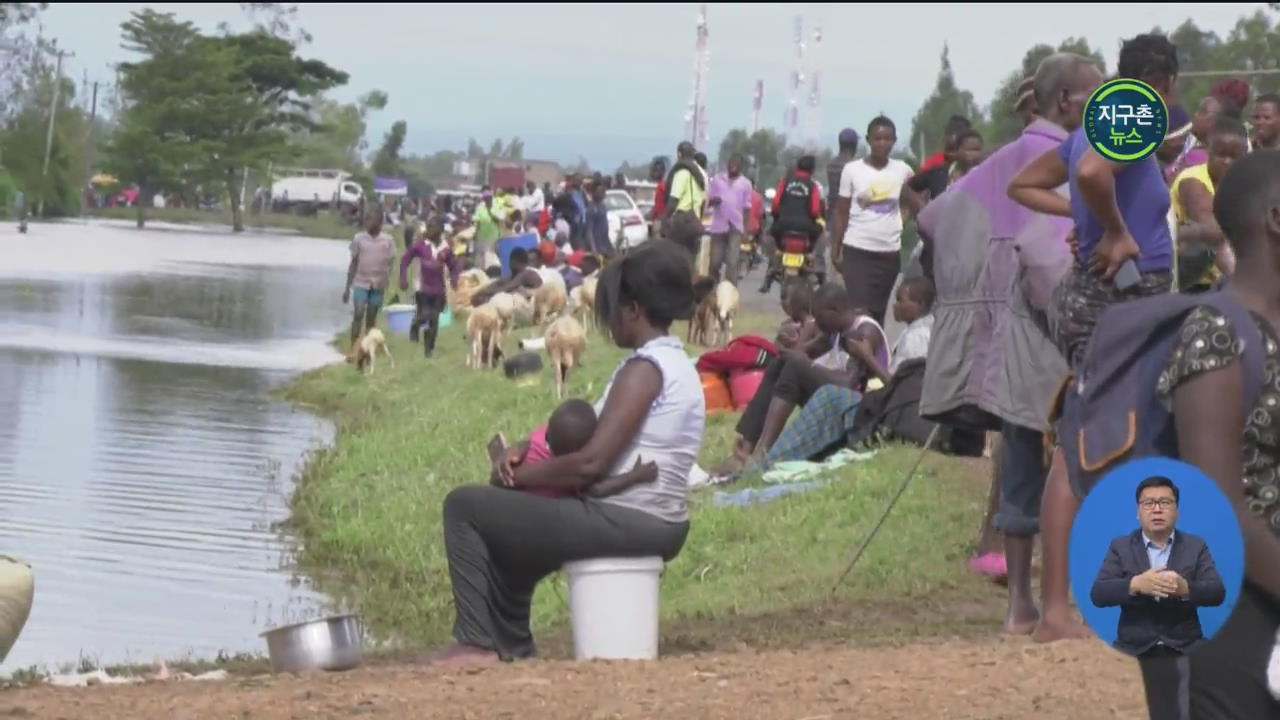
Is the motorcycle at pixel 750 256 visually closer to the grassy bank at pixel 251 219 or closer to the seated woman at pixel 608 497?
the seated woman at pixel 608 497

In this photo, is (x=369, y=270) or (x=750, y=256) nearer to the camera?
(x=369, y=270)

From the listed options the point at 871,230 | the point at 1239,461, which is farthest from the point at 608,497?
the point at 871,230

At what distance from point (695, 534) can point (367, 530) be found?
2.75 meters

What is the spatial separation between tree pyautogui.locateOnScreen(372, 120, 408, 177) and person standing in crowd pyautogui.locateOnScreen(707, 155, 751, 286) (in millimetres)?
112876

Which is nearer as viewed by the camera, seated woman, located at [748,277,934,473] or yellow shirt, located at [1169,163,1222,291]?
yellow shirt, located at [1169,163,1222,291]

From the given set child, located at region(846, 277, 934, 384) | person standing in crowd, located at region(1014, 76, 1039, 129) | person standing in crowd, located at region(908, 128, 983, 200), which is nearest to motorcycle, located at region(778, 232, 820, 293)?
person standing in crowd, located at region(908, 128, 983, 200)

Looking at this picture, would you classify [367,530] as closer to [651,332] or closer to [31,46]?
[651,332]

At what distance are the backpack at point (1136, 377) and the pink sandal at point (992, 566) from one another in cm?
534

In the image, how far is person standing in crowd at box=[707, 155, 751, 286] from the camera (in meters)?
22.2

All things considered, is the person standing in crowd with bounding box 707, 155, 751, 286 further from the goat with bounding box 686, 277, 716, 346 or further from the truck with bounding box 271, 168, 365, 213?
the truck with bounding box 271, 168, 365, 213

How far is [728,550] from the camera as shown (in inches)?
430

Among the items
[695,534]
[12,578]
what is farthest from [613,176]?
[12,578]

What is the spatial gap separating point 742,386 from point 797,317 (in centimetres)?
102

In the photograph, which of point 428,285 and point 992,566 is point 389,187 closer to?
point 428,285
